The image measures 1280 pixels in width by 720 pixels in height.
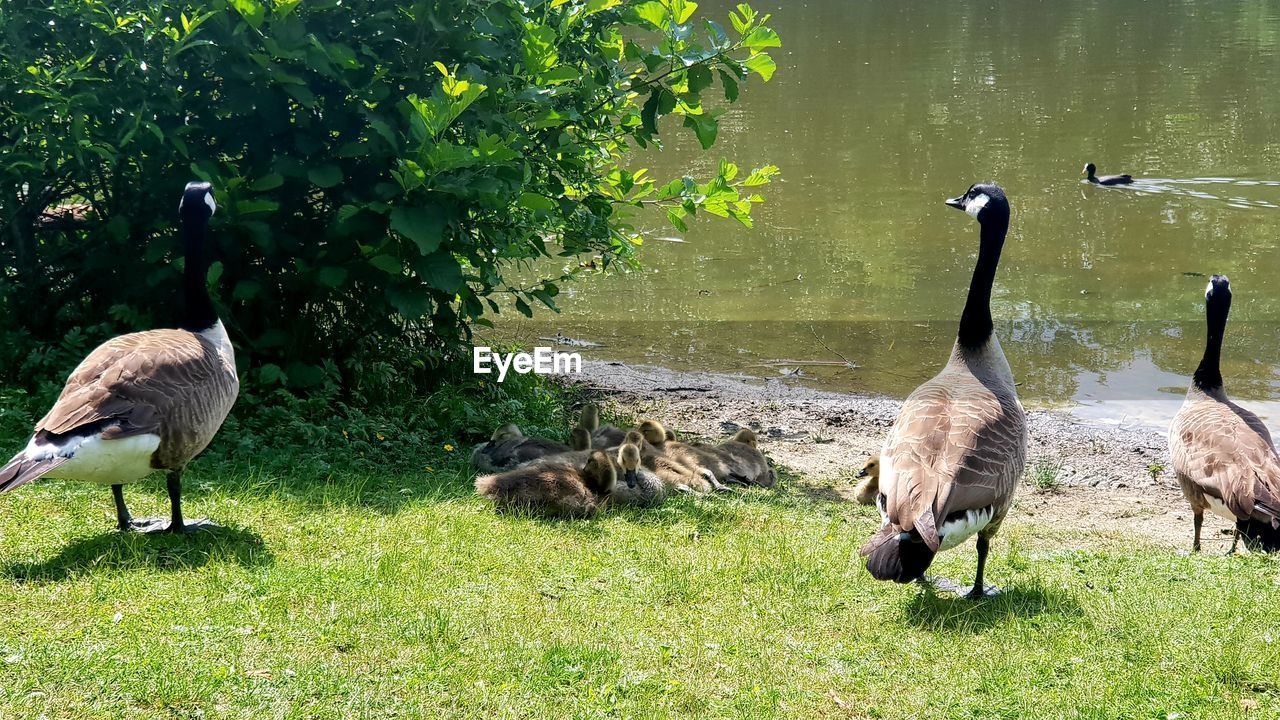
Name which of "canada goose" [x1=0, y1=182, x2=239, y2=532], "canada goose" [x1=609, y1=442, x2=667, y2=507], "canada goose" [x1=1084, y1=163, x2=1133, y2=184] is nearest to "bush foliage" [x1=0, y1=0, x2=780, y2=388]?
"canada goose" [x1=0, y1=182, x2=239, y2=532]

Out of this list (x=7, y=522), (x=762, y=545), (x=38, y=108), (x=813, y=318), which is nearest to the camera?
(x=7, y=522)

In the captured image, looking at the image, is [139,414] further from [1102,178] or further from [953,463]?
[1102,178]

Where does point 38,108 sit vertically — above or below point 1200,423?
above

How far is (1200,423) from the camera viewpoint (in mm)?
8617

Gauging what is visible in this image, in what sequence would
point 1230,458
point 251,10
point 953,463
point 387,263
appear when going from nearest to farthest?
point 953,463, point 1230,458, point 251,10, point 387,263

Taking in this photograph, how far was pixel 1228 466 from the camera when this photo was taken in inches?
313

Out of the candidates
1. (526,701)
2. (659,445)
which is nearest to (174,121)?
(659,445)

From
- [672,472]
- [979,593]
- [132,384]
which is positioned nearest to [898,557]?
[979,593]

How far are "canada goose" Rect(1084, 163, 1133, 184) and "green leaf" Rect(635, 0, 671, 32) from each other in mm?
15077

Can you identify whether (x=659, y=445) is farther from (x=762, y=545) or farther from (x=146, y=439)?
(x=146, y=439)

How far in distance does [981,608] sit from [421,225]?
4880 millimetres

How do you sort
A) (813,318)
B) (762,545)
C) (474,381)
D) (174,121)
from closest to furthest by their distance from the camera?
(762,545) → (174,121) → (474,381) → (813,318)

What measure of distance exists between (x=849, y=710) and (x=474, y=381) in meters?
6.72

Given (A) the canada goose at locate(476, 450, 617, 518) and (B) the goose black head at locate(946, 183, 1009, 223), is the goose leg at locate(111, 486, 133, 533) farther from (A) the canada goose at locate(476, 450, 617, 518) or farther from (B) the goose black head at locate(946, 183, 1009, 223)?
(B) the goose black head at locate(946, 183, 1009, 223)
